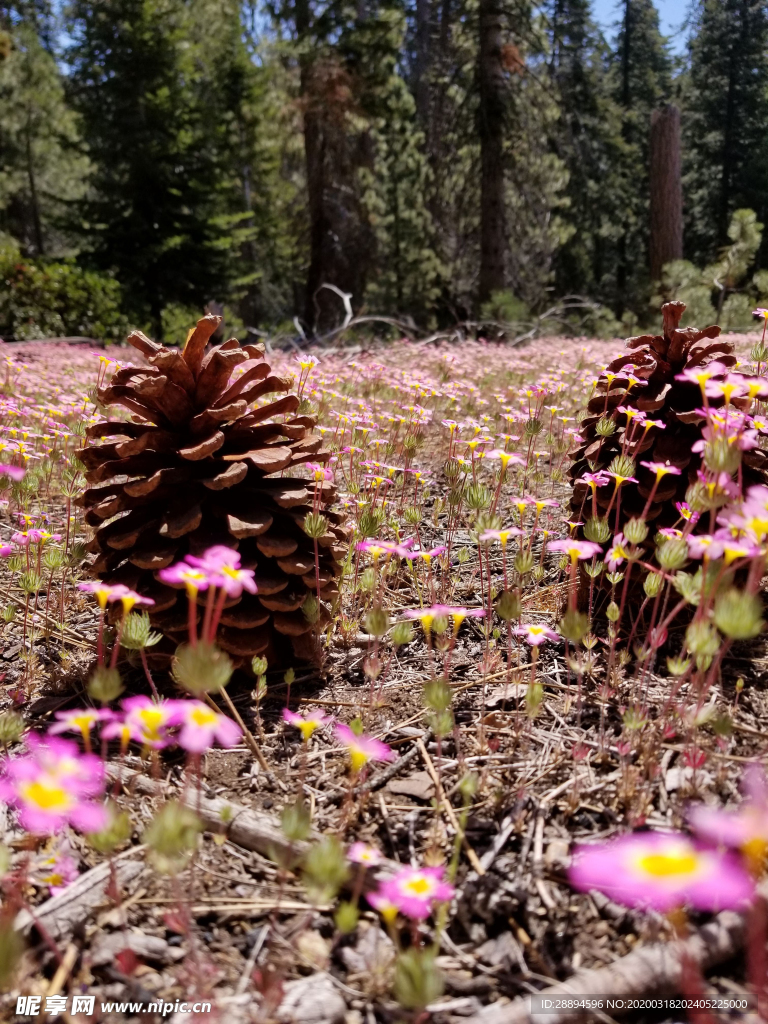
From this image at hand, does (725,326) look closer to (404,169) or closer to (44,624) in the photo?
(44,624)

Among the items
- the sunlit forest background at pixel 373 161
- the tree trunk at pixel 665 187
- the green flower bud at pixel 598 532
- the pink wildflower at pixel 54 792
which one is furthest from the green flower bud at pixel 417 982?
the tree trunk at pixel 665 187

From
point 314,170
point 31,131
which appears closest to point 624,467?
point 314,170

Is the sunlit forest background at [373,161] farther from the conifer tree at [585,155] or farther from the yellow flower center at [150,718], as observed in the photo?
the yellow flower center at [150,718]

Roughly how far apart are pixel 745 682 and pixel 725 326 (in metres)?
9.74

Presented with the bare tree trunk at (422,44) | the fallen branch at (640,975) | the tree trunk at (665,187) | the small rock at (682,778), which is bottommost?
the fallen branch at (640,975)

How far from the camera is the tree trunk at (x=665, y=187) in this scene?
1110 cm

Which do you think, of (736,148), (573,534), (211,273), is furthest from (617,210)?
(573,534)

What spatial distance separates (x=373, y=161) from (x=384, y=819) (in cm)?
1673

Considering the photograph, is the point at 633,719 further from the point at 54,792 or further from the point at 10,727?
the point at 10,727

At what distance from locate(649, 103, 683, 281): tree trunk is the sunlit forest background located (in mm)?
85

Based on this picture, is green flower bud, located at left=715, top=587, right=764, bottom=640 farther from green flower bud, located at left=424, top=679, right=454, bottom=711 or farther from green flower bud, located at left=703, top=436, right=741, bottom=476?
green flower bud, located at left=424, top=679, right=454, bottom=711

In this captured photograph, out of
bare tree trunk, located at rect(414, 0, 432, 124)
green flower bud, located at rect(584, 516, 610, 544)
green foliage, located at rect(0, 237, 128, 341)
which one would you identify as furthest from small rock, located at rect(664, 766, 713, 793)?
bare tree trunk, located at rect(414, 0, 432, 124)

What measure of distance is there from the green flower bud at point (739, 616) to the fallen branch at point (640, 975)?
48 cm

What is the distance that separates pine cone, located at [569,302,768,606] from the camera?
2.30 metres
